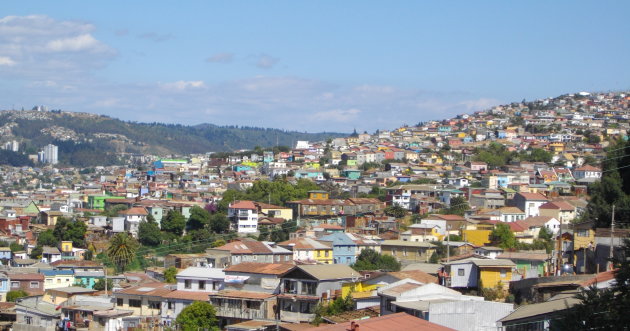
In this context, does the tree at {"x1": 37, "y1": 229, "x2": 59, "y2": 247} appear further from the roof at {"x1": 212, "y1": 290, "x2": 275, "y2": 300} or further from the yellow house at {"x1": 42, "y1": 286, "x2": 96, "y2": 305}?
the roof at {"x1": 212, "y1": 290, "x2": 275, "y2": 300}

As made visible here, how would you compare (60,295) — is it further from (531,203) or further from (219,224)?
(531,203)

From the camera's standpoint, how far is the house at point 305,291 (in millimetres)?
24703

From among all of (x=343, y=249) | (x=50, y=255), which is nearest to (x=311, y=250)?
(x=343, y=249)

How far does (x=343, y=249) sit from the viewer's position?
37562 millimetres

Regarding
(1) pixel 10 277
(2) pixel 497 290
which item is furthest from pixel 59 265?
(2) pixel 497 290

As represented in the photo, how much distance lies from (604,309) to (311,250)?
22538 mm

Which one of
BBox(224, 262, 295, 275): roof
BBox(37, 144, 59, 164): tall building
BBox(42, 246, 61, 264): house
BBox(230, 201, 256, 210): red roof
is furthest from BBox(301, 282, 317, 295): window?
BBox(37, 144, 59, 164): tall building

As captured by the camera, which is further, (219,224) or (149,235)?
(219,224)

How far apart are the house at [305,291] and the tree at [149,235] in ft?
79.4

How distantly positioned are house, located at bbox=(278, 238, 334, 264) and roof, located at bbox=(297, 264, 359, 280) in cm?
861

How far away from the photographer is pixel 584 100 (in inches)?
4456

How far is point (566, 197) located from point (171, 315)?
90.8ft

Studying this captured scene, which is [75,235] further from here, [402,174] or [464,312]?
[464,312]

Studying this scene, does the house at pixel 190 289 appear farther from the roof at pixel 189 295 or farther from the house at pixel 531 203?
the house at pixel 531 203
